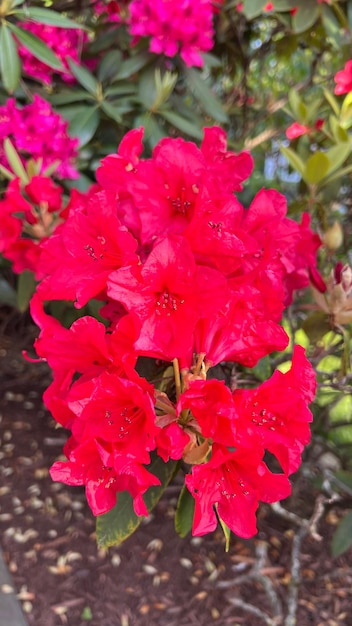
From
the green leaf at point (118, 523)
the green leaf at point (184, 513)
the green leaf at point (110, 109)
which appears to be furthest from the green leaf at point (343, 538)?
the green leaf at point (110, 109)

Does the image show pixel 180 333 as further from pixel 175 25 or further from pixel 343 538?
pixel 175 25

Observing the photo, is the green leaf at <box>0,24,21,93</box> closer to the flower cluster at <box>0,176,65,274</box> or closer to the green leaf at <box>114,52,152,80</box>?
the flower cluster at <box>0,176,65,274</box>

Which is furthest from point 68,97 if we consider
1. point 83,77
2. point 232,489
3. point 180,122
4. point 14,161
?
point 232,489

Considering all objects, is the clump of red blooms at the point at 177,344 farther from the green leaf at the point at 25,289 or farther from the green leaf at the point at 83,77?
the green leaf at the point at 83,77

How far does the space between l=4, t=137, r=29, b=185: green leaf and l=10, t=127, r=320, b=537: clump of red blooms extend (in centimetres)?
55

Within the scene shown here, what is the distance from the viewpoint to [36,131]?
60.7 inches

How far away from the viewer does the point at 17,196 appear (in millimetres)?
1237

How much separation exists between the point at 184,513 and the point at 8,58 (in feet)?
3.60

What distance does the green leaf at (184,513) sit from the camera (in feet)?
3.15

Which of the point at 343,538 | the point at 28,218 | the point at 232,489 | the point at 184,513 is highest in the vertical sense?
the point at 232,489

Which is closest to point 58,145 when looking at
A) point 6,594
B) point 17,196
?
point 17,196

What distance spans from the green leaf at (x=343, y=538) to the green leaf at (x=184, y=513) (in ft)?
1.77

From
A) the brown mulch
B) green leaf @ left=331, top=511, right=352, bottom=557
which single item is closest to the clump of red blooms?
green leaf @ left=331, top=511, right=352, bottom=557

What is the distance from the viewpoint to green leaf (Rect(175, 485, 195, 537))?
3.15ft
